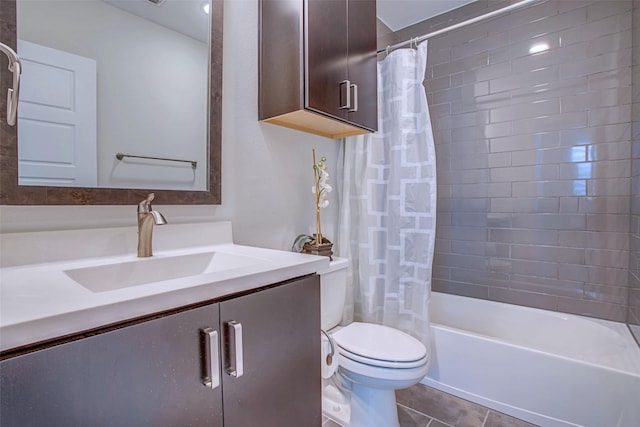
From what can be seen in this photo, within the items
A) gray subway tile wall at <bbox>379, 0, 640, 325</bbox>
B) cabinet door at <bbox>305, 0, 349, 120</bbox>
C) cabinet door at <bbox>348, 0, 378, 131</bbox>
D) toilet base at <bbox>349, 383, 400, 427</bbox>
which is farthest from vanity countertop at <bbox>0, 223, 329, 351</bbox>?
gray subway tile wall at <bbox>379, 0, 640, 325</bbox>

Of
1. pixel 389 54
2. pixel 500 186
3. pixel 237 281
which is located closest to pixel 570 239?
pixel 500 186

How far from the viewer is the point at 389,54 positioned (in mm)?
1828

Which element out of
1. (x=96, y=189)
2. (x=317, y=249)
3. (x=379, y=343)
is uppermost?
(x=96, y=189)

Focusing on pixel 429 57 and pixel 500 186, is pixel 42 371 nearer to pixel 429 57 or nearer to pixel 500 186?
pixel 500 186

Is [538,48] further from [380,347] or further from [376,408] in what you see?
[376,408]

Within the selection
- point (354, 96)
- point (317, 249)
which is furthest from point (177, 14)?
point (317, 249)

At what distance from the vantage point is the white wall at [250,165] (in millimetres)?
1345

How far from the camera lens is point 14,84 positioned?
752 mm

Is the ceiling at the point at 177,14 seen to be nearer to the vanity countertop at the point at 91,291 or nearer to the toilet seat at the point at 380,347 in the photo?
the vanity countertop at the point at 91,291

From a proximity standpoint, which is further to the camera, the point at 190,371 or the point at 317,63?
the point at 317,63

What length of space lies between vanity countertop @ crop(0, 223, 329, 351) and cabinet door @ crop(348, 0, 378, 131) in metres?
0.94

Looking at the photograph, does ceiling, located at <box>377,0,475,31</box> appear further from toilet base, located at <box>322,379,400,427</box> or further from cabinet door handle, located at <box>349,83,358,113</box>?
toilet base, located at <box>322,379,400,427</box>

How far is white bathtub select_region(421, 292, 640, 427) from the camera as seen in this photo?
133cm

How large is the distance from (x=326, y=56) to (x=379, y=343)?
51.7 inches
